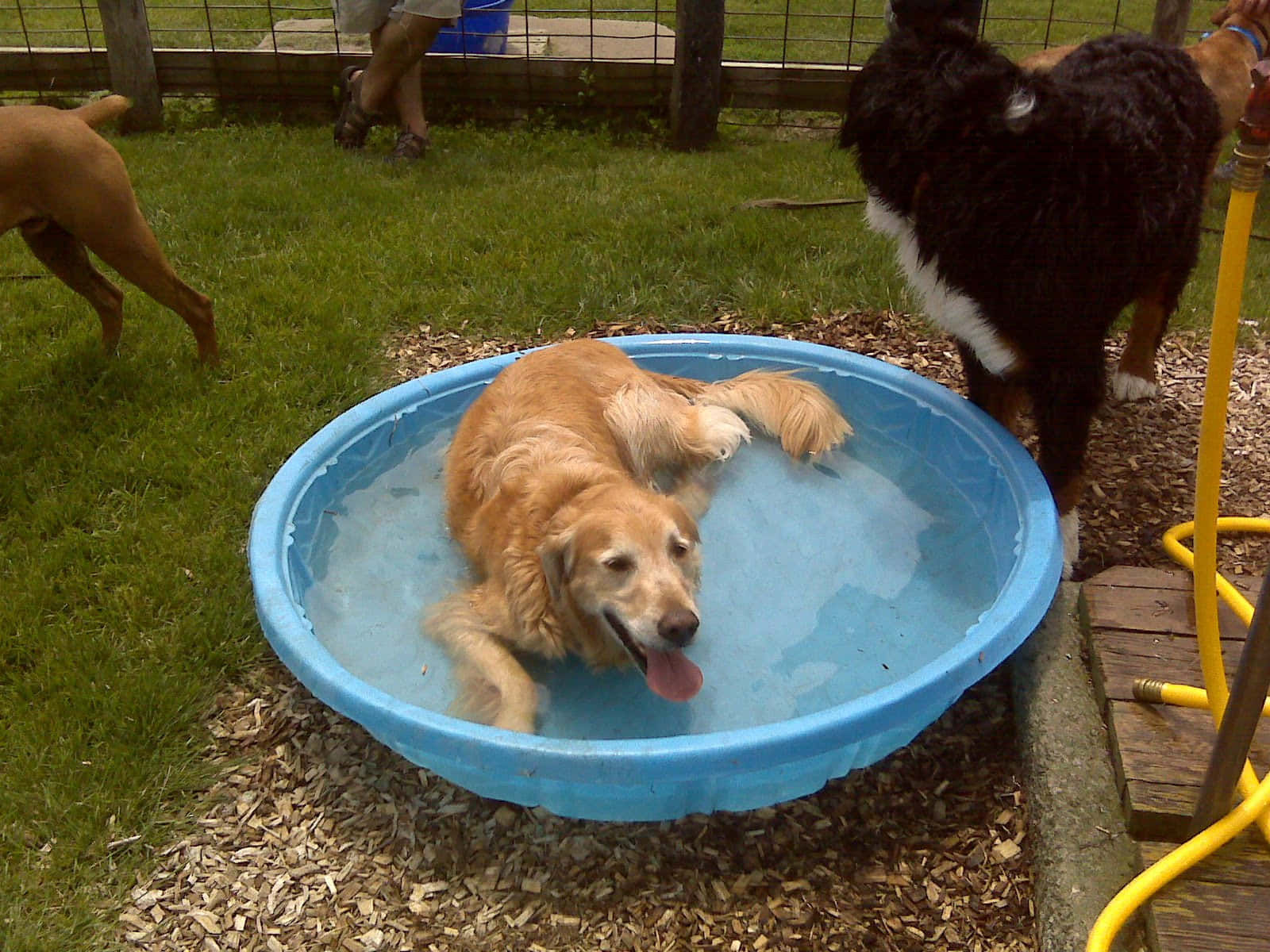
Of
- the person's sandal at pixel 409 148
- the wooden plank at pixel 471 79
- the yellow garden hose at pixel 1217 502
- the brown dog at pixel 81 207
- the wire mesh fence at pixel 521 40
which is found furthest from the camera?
the wire mesh fence at pixel 521 40

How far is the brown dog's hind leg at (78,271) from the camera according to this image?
436cm

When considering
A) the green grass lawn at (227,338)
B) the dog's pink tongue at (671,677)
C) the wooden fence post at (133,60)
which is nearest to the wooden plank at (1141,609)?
the dog's pink tongue at (671,677)

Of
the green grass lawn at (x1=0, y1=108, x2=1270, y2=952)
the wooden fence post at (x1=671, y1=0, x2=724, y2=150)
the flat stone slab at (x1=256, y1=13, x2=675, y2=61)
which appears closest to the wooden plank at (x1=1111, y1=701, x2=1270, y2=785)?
the green grass lawn at (x1=0, y1=108, x2=1270, y2=952)

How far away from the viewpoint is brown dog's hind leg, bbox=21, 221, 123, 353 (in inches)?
172

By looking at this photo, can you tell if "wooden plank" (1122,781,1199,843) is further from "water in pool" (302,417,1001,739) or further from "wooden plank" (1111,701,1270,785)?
"water in pool" (302,417,1001,739)

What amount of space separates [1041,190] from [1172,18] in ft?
15.5

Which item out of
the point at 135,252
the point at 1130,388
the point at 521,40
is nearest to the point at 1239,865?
the point at 1130,388

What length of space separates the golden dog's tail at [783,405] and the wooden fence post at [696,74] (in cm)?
379

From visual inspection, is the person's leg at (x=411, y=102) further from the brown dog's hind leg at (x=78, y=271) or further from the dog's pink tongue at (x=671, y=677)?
the dog's pink tongue at (x=671, y=677)

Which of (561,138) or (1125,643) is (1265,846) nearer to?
(1125,643)

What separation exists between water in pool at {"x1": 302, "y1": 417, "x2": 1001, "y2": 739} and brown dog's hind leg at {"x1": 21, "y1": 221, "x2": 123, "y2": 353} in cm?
168

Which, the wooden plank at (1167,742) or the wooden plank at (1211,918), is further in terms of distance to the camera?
the wooden plank at (1167,742)

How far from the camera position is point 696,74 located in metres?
7.18

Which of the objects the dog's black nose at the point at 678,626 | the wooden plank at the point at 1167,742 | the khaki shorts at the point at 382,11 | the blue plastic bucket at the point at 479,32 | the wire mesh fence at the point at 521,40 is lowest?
the wooden plank at the point at 1167,742
